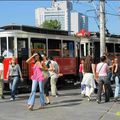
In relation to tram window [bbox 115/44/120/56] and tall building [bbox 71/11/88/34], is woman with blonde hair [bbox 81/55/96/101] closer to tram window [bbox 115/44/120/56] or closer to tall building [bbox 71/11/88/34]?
tram window [bbox 115/44/120/56]

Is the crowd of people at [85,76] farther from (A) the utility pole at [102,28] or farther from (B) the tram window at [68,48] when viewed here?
(A) the utility pole at [102,28]

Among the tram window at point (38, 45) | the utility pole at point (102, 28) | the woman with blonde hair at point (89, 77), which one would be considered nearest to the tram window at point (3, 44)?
the tram window at point (38, 45)

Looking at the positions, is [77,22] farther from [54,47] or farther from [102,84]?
[102,84]

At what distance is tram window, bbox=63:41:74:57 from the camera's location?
84.6 ft

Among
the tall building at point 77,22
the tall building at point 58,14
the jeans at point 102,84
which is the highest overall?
the tall building at point 58,14

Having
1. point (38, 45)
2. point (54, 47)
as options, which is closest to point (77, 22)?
point (54, 47)

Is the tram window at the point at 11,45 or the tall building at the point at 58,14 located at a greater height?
the tall building at the point at 58,14

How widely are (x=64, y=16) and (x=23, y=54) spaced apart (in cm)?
3411

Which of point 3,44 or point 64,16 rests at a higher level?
point 64,16

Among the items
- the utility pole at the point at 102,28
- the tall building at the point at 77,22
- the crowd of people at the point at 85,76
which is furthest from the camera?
the tall building at the point at 77,22

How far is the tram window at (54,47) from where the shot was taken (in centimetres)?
2441

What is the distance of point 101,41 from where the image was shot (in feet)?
96.7

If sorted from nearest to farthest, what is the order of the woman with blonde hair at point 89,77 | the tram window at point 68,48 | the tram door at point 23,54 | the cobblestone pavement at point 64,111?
the cobblestone pavement at point 64,111 → the woman with blonde hair at point 89,77 → the tram door at point 23,54 → the tram window at point 68,48

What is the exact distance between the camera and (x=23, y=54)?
→ 22.6m
